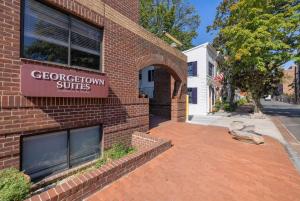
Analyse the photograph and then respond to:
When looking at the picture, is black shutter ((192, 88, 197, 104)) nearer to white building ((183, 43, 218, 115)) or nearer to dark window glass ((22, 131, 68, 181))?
white building ((183, 43, 218, 115))

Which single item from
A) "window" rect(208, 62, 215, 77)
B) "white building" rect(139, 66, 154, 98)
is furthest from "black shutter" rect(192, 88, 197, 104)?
"white building" rect(139, 66, 154, 98)

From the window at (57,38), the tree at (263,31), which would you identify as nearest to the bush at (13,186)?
the window at (57,38)

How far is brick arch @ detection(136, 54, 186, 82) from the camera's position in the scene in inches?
349

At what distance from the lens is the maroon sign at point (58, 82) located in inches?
168

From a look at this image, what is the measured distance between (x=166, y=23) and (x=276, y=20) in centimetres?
1858

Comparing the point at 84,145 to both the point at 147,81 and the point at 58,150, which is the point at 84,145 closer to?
the point at 58,150

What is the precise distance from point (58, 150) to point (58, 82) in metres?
1.81

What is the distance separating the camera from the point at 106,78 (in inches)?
250

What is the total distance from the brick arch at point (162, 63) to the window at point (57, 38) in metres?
2.73

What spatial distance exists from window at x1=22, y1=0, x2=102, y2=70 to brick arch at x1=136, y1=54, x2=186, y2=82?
2.73 meters

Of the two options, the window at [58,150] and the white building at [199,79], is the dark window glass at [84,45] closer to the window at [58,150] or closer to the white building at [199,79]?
the window at [58,150]

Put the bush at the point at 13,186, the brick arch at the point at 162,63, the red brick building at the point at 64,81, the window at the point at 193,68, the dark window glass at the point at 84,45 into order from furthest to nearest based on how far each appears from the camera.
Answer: the window at the point at 193,68
the brick arch at the point at 162,63
the dark window glass at the point at 84,45
the red brick building at the point at 64,81
the bush at the point at 13,186

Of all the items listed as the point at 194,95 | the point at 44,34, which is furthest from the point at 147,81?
the point at 44,34

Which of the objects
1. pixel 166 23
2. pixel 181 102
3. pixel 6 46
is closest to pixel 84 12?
pixel 6 46
